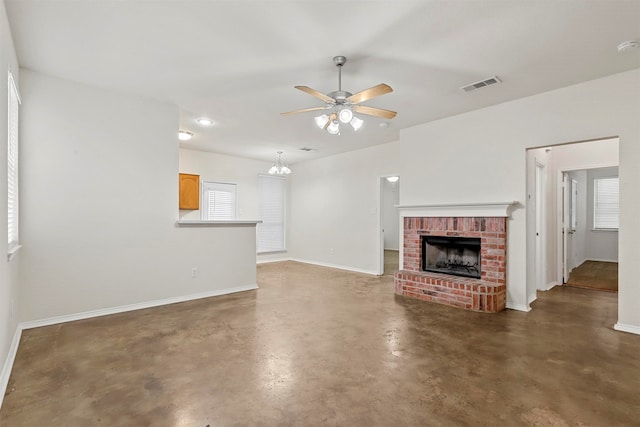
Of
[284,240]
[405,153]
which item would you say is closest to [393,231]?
[284,240]

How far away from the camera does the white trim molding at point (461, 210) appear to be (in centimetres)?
405

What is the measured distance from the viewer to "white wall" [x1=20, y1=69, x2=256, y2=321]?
130 inches

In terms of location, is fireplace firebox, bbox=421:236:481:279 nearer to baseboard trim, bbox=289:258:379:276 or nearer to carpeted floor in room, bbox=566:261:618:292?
baseboard trim, bbox=289:258:379:276

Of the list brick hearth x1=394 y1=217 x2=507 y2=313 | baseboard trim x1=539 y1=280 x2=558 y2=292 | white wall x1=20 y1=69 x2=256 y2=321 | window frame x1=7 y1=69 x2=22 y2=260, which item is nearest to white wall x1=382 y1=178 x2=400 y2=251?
baseboard trim x1=539 y1=280 x2=558 y2=292

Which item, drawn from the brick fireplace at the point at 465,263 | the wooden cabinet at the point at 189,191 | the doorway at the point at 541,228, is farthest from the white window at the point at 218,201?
the doorway at the point at 541,228

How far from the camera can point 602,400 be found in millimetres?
2018

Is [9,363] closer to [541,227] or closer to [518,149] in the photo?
[518,149]

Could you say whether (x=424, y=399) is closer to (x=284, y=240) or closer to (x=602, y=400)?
(x=602, y=400)

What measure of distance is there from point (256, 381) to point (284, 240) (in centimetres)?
627

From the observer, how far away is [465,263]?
470cm

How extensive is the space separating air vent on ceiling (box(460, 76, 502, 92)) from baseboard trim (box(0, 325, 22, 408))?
15.9 ft

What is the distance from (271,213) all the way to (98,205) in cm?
477

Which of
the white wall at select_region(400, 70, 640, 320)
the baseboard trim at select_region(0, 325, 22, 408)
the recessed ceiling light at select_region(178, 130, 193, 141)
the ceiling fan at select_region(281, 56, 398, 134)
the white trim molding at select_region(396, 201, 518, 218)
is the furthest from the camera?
the recessed ceiling light at select_region(178, 130, 193, 141)

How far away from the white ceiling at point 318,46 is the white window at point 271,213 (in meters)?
4.06
